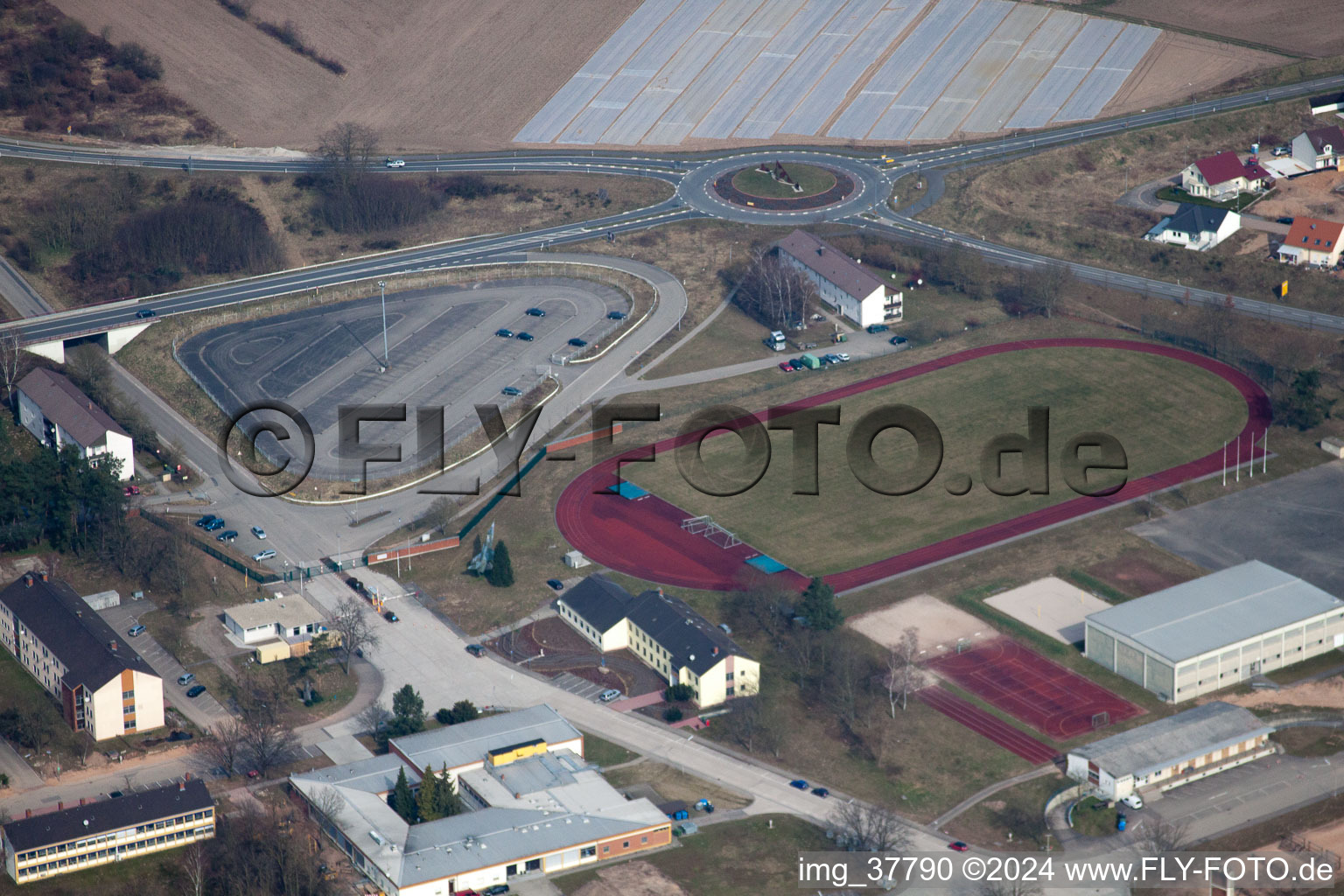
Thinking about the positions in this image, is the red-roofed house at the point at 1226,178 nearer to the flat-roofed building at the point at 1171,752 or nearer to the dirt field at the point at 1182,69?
the dirt field at the point at 1182,69

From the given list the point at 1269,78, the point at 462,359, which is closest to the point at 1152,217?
the point at 1269,78

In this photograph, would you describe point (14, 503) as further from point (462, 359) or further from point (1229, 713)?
point (1229, 713)

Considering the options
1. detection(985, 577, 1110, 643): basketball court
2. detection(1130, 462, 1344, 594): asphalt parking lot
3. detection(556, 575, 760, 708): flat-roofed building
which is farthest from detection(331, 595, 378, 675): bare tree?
detection(1130, 462, 1344, 594): asphalt parking lot

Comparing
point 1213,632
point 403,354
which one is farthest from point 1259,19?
point 1213,632

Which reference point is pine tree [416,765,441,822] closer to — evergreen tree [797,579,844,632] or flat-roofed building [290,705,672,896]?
flat-roofed building [290,705,672,896]

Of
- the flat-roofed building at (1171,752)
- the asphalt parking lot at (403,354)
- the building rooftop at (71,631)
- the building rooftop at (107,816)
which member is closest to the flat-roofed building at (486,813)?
the building rooftop at (107,816)

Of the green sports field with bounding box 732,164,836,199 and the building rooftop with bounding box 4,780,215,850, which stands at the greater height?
the green sports field with bounding box 732,164,836,199
